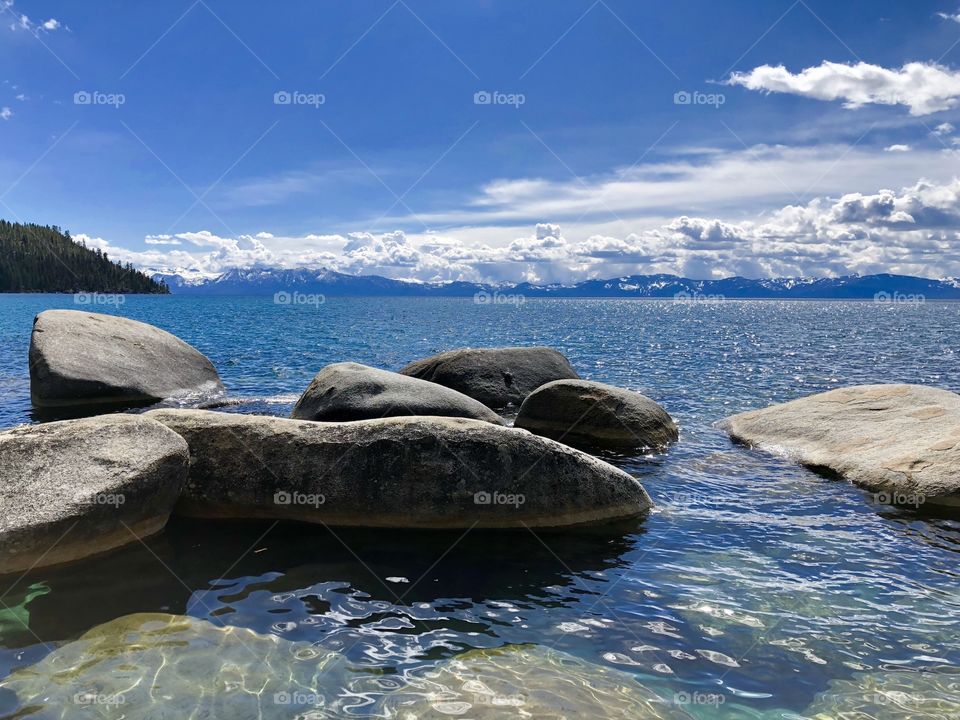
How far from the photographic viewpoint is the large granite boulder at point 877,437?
10977 millimetres

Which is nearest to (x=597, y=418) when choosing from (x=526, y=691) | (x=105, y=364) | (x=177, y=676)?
(x=526, y=691)

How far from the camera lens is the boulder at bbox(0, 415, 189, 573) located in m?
7.54

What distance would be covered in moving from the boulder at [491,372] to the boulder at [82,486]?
11.0 meters

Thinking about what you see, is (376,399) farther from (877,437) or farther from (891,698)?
(891,698)

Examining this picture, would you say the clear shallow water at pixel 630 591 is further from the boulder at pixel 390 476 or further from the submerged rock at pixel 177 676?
the boulder at pixel 390 476

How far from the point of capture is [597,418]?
51.2 ft

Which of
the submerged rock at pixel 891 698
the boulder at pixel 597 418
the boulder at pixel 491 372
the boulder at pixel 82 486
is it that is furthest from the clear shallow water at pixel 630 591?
the boulder at pixel 491 372

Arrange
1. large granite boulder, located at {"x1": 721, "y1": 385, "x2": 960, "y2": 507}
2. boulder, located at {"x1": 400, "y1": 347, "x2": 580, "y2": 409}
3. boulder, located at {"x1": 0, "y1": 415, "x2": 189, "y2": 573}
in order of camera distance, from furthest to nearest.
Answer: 1. boulder, located at {"x1": 400, "y1": 347, "x2": 580, "y2": 409}
2. large granite boulder, located at {"x1": 721, "y1": 385, "x2": 960, "y2": 507}
3. boulder, located at {"x1": 0, "y1": 415, "x2": 189, "y2": 573}

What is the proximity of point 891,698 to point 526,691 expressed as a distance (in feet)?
Answer: 9.99

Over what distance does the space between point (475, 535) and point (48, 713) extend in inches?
207

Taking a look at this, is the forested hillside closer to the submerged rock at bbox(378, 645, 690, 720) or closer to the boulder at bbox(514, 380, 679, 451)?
the boulder at bbox(514, 380, 679, 451)

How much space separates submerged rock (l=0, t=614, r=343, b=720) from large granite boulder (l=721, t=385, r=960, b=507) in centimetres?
963

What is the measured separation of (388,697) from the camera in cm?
552

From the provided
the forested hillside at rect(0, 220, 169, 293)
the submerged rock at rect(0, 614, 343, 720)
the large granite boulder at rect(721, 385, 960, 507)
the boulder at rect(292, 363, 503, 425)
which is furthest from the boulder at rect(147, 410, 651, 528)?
the forested hillside at rect(0, 220, 169, 293)
